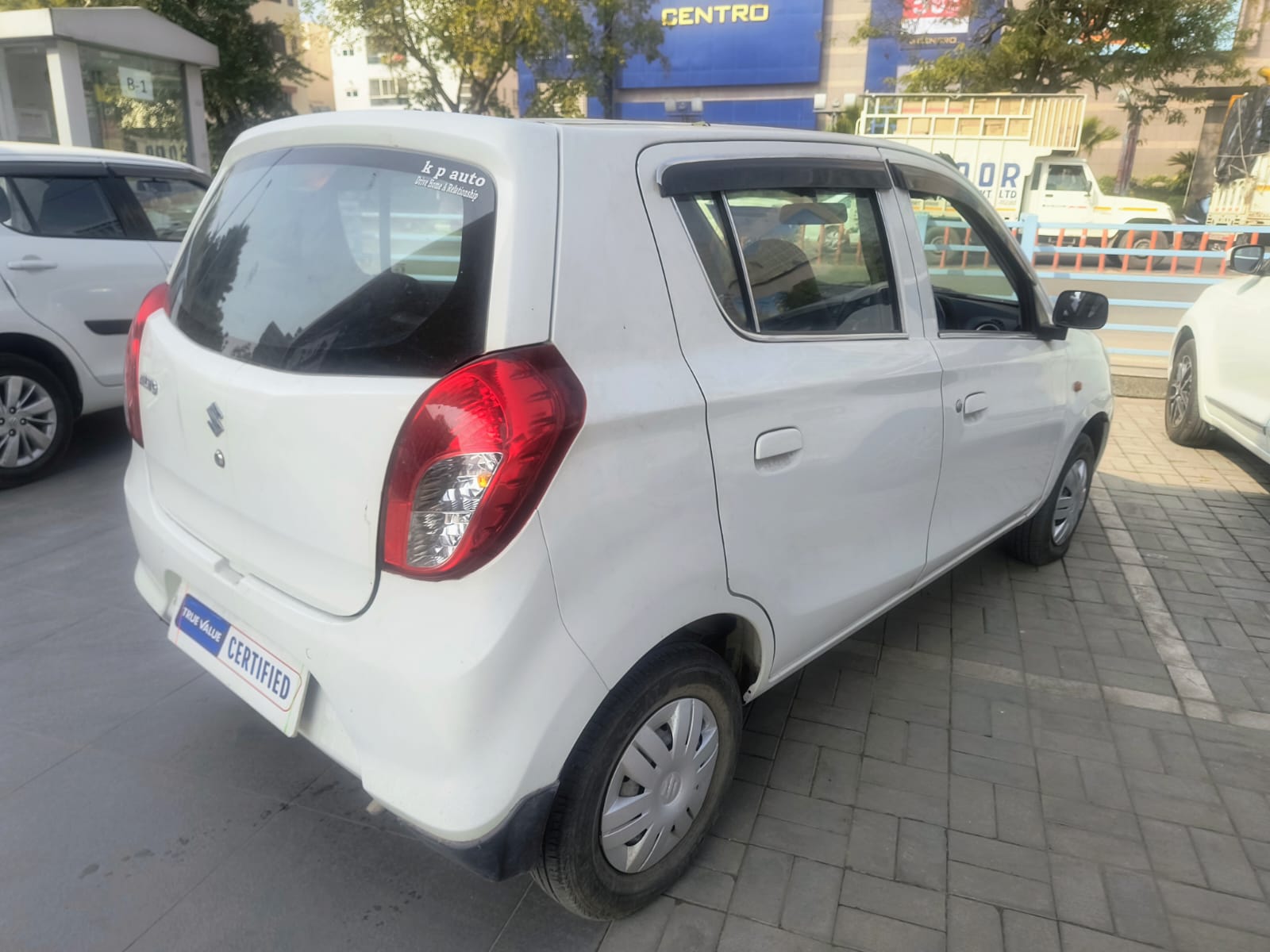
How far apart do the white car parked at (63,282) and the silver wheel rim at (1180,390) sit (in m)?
6.64

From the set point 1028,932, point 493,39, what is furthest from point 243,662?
point 493,39

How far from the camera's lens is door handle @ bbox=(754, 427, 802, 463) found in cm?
215

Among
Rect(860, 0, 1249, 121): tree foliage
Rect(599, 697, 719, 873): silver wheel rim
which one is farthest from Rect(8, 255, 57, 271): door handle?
Rect(860, 0, 1249, 121): tree foliage

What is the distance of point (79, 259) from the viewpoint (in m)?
5.14

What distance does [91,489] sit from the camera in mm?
4980

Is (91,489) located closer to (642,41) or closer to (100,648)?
(100,648)

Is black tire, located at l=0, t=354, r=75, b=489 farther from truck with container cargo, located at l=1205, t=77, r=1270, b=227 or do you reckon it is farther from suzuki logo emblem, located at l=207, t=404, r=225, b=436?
truck with container cargo, located at l=1205, t=77, r=1270, b=227

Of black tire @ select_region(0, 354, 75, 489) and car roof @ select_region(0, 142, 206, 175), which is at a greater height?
car roof @ select_region(0, 142, 206, 175)

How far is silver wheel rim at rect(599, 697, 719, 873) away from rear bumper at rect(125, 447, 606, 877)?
249 millimetres

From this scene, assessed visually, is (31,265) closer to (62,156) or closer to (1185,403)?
(62,156)

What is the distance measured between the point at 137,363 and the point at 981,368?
255 cm

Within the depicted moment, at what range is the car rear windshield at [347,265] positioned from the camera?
1.78m

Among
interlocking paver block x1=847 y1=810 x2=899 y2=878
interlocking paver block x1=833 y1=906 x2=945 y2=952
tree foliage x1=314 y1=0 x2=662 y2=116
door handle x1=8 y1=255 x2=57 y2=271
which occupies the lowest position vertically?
interlocking paver block x1=847 y1=810 x2=899 y2=878

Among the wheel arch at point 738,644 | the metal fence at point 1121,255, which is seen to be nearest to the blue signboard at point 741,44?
the metal fence at point 1121,255
